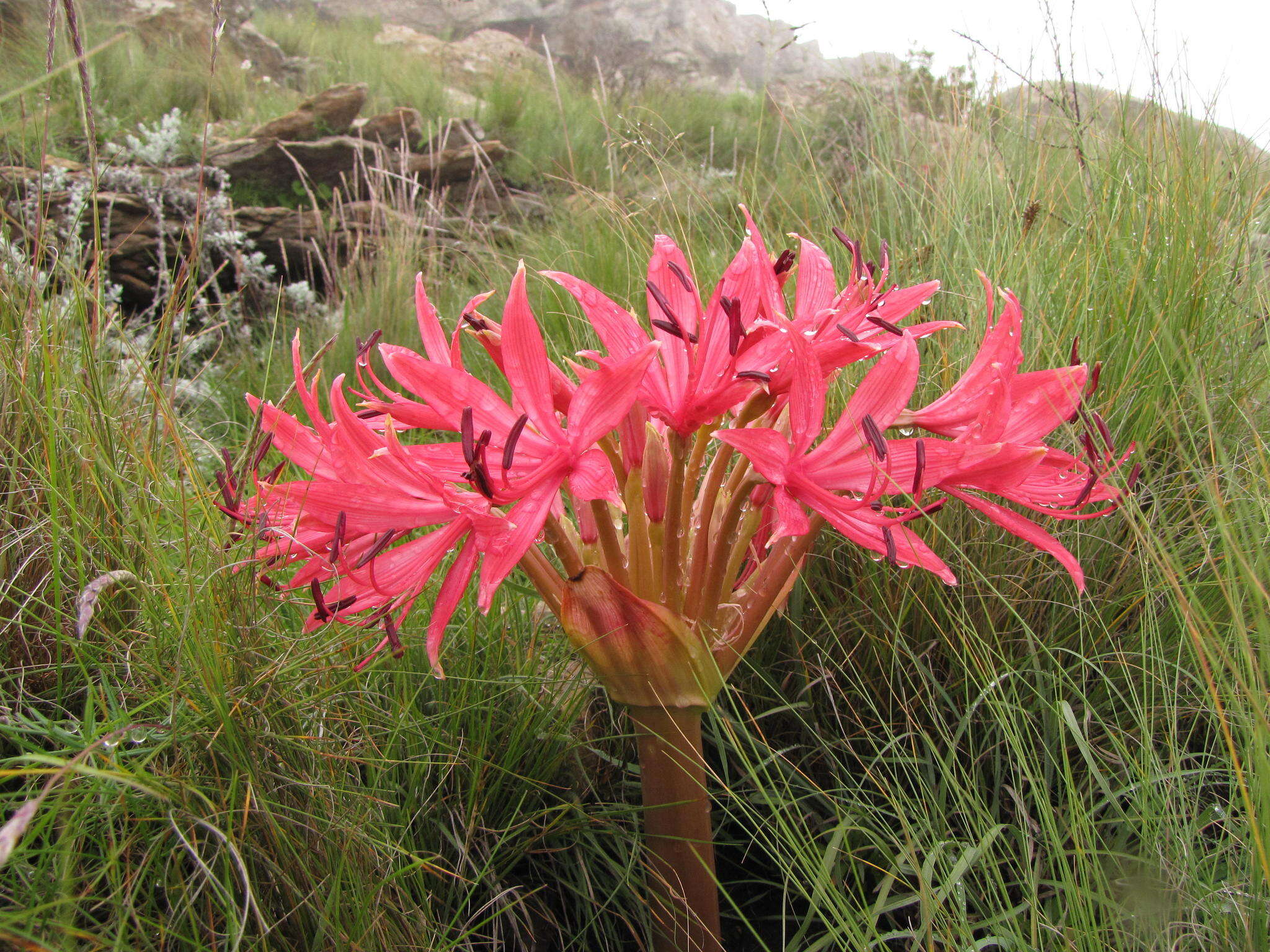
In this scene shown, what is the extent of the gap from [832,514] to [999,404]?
309 millimetres

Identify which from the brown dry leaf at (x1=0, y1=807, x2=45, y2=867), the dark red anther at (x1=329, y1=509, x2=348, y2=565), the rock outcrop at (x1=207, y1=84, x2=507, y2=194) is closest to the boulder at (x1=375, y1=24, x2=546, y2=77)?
the rock outcrop at (x1=207, y1=84, x2=507, y2=194)

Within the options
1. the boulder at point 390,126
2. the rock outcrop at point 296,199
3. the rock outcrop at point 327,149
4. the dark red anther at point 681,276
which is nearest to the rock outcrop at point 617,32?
the boulder at point 390,126

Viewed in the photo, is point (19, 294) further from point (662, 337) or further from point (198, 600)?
point (662, 337)

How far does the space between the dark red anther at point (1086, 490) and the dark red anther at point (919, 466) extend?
1.08 feet

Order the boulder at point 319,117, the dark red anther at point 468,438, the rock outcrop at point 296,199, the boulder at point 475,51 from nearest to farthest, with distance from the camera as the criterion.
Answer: the dark red anther at point 468,438
the rock outcrop at point 296,199
the boulder at point 319,117
the boulder at point 475,51

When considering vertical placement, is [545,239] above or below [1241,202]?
below

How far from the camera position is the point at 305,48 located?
545 inches

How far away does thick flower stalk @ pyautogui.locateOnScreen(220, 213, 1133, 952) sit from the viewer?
4.29ft

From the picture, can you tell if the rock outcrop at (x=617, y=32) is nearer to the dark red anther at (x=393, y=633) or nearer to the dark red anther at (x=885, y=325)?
the dark red anther at (x=885, y=325)

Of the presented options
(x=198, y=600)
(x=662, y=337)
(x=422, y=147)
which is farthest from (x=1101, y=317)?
(x=422, y=147)

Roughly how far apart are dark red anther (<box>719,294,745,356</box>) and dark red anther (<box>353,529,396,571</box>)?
1.99ft

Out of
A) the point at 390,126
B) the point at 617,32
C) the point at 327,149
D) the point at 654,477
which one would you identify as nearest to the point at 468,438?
the point at 654,477

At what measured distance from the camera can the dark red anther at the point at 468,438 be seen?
3.94ft

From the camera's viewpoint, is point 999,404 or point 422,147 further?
point 422,147
